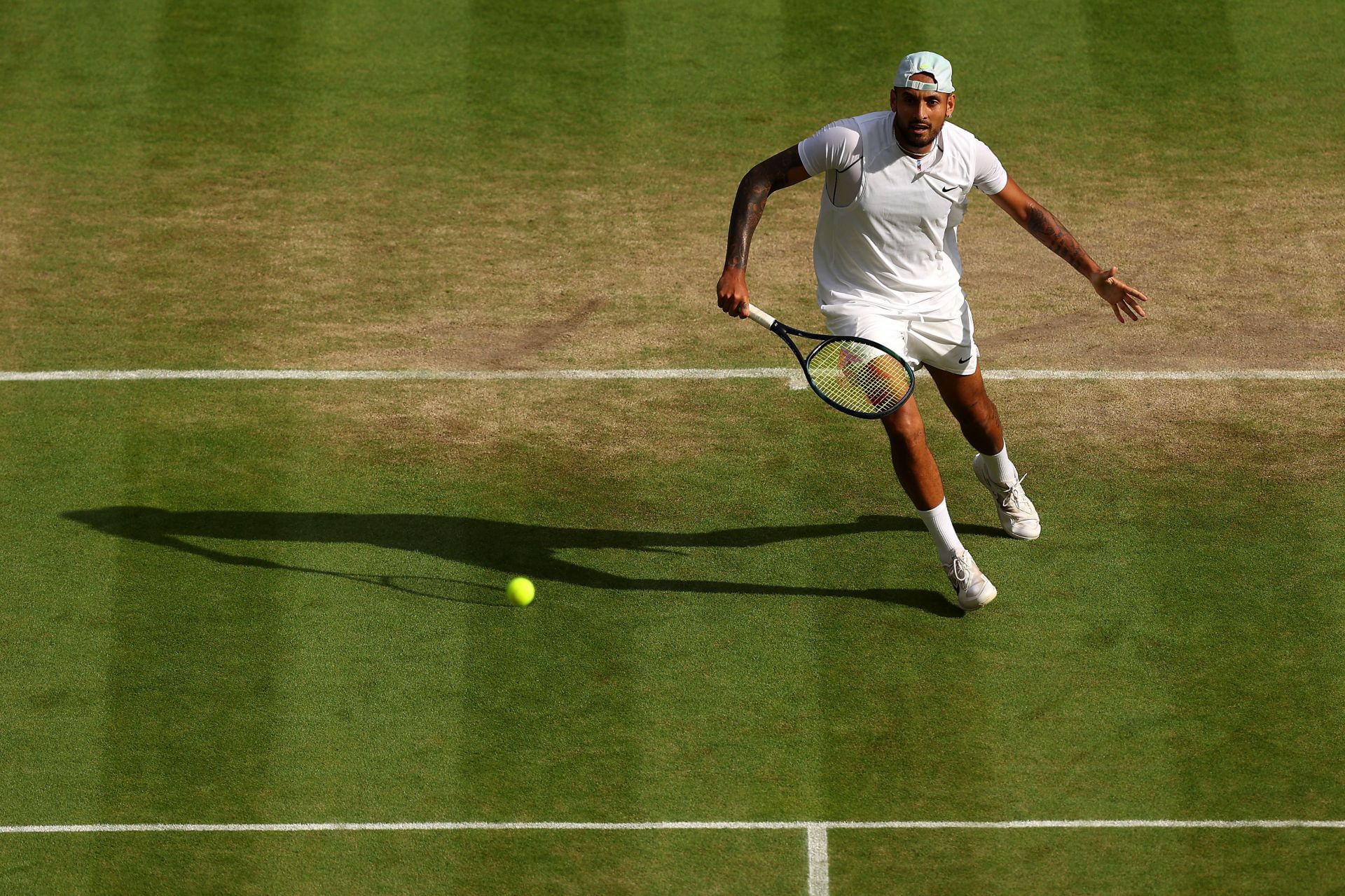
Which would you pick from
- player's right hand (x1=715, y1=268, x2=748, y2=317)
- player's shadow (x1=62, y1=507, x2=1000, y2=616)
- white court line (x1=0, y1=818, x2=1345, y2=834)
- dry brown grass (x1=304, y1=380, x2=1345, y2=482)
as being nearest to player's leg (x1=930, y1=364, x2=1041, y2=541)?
player's shadow (x1=62, y1=507, x2=1000, y2=616)

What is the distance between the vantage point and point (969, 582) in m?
7.75

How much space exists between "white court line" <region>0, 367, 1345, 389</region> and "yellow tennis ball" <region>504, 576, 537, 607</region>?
228cm

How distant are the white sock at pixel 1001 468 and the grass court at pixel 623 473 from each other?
309 millimetres

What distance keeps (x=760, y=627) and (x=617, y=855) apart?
5.30ft

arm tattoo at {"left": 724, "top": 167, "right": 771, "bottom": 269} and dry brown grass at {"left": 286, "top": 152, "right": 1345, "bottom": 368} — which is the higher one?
arm tattoo at {"left": 724, "top": 167, "right": 771, "bottom": 269}

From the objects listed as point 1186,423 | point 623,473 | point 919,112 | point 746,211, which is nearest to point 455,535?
point 623,473

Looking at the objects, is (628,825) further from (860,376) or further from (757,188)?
(757,188)

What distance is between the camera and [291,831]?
261 inches

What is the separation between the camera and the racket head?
745 cm

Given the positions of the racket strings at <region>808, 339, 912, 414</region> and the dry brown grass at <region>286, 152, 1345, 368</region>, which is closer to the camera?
the racket strings at <region>808, 339, 912, 414</region>

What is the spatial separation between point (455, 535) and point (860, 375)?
7.45ft

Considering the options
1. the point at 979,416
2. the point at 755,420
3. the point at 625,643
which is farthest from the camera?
the point at 755,420

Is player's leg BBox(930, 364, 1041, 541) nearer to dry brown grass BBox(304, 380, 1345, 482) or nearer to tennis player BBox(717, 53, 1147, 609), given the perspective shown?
tennis player BBox(717, 53, 1147, 609)

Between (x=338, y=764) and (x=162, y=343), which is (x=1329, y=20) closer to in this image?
(x=162, y=343)
